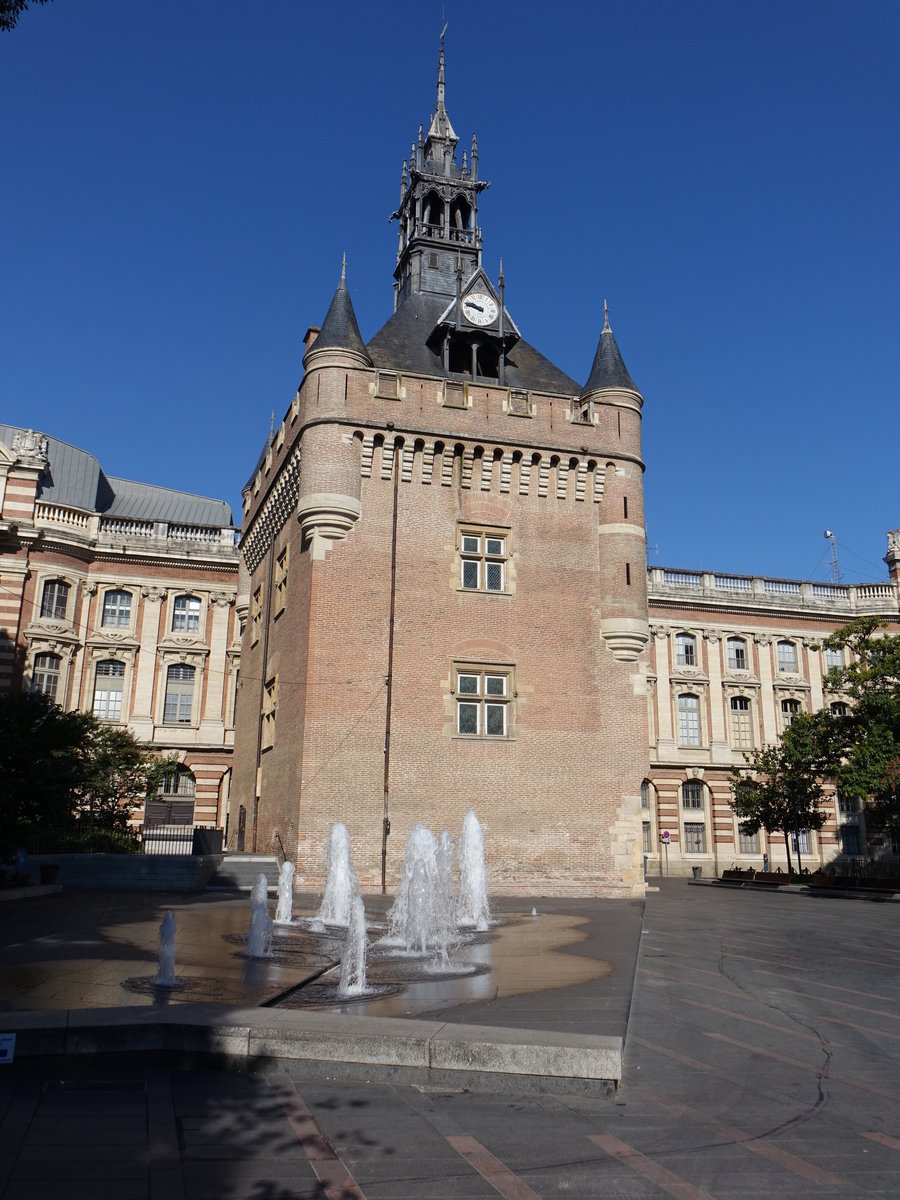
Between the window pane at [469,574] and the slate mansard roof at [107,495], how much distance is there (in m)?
22.3

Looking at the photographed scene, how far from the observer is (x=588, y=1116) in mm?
6129

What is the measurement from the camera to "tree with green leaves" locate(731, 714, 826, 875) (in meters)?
39.0

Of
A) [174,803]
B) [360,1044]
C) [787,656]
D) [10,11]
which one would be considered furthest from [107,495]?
[360,1044]

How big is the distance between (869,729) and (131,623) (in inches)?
1200

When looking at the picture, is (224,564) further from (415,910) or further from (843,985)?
(843,985)

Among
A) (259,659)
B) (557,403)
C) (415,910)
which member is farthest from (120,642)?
(415,910)

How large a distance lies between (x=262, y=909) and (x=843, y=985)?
23.6 ft

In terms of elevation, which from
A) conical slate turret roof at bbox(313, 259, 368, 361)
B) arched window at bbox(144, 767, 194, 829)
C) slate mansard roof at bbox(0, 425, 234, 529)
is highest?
slate mansard roof at bbox(0, 425, 234, 529)

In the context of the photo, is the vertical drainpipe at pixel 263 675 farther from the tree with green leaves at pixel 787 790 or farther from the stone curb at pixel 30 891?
the tree with green leaves at pixel 787 790

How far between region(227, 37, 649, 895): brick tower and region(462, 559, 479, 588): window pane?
7 cm

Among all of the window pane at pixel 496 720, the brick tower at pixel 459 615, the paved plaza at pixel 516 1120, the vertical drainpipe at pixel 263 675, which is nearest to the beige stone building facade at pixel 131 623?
the vertical drainpipe at pixel 263 675

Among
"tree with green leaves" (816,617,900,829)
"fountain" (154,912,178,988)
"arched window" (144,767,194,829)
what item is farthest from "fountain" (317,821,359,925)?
"tree with green leaves" (816,617,900,829)

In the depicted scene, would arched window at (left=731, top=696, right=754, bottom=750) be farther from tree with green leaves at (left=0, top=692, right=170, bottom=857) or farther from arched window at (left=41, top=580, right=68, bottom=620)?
arched window at (left=41, top=580, right=68, bottom=620)

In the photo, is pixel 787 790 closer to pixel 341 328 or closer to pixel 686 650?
pixel 686 650
